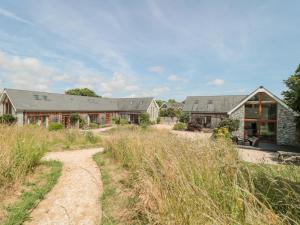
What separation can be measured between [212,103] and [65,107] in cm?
2165

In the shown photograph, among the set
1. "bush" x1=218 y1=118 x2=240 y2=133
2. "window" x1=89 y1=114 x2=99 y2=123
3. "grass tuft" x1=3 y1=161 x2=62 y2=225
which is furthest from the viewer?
"window" x1=89 y1=114 x2=99 y2=123

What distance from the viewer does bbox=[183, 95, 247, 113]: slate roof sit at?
90.5 feet

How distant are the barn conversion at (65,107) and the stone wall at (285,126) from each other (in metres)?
21.2

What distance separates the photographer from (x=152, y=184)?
2.98m

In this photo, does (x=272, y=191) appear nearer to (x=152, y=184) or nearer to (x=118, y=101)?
(x=152, y=184)

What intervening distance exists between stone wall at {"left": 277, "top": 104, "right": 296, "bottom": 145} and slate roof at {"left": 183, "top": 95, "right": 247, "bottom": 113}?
Answer: 8.11 metres

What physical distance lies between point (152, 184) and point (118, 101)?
37.3 m

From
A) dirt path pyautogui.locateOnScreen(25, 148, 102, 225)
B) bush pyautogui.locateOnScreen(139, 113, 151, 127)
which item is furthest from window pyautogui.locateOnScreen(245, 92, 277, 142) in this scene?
dirt path pyautogui.locateOnScreen(25, 148, 102, 225)

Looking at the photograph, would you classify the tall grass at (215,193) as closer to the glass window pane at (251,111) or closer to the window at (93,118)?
the glass window pane at (251,111)

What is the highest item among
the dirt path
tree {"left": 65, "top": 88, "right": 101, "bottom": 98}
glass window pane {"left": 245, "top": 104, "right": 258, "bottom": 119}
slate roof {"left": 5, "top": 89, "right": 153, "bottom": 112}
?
tree {"left": 65, "top": 88, "right": 101, "bottom": 98}

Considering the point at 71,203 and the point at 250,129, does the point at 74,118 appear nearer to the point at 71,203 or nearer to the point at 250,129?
the point at 250,129

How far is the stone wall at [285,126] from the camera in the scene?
18.0m

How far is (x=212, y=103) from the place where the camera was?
28.9 metres

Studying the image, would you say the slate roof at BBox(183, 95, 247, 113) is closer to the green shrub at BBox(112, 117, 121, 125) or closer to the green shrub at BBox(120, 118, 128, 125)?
the green shrub at BBox(120, 118, 128, 125)
